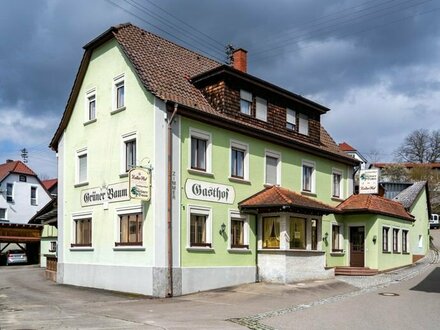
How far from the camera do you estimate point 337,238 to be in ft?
98.7

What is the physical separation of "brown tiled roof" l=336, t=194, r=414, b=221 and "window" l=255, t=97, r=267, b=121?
7.75 m

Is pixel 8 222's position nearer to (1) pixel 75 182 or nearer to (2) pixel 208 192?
(1) pixel 75 182

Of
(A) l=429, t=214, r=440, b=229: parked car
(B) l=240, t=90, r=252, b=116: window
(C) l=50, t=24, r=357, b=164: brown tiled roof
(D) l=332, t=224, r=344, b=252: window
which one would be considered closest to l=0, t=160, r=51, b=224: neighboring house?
(C) l=50, t=24, r=357, b=164: brown tiled roof

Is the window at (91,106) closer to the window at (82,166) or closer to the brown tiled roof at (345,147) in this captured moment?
the window at (82,166)

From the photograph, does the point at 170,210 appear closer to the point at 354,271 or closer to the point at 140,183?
the point at 140,183

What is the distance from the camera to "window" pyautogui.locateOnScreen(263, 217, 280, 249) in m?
23.4

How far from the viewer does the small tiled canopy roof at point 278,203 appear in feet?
73.8

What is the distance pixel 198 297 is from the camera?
1922 centimetres

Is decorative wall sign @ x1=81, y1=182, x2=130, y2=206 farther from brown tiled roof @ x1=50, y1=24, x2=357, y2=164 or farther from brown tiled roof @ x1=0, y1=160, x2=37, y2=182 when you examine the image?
brown tiled roof @ x1=0, y1=160, x2=37, y2=182

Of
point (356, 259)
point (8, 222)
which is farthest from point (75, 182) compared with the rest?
point (8, 222)

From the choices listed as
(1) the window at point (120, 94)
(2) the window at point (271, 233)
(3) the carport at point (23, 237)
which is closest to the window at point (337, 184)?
(2) the window at point (271, 233)

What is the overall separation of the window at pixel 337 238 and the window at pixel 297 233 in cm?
575

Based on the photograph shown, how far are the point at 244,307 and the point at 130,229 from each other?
6849mm

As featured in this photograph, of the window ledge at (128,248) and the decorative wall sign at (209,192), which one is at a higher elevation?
the decorative wall sign at (209,192)
